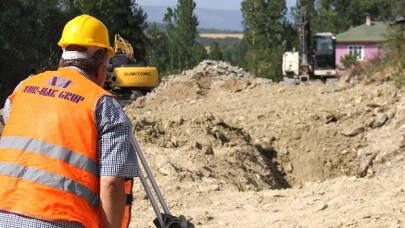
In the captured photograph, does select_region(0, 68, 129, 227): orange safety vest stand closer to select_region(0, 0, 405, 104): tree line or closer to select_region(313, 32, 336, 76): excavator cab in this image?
select_region(0, 0, 405, 104): tree line

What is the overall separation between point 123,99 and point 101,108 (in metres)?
19.6

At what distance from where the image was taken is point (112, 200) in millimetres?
2549

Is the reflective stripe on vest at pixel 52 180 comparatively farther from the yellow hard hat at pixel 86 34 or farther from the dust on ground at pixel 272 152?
the dust on ground at pixel 272 152

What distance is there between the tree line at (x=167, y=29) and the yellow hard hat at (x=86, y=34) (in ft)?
52.1

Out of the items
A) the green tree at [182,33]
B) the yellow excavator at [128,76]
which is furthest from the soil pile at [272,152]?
the green tree at [182,33]

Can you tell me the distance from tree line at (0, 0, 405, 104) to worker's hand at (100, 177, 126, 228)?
16101 mm

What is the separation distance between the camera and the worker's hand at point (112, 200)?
254 cm

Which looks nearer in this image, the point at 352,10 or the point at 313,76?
the point at 313,76

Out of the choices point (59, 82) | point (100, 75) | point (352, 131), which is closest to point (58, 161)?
point (59, 82)

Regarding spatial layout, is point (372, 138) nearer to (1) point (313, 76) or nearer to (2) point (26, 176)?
(2) point (26, 176)

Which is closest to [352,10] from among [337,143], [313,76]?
[313,76]

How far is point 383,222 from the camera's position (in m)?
6.24

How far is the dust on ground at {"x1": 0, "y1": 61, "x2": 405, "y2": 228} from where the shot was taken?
22.7 ft

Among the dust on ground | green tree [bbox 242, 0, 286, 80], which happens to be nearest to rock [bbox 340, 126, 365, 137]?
the dust on ground
